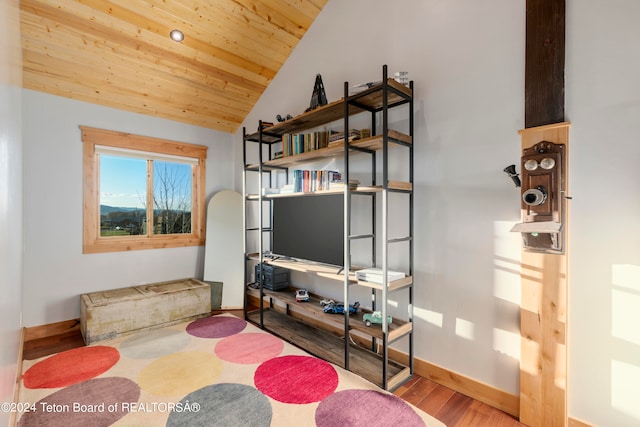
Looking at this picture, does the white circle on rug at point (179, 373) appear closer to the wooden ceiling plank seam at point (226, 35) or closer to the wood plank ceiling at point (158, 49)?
the wood plank ceiling at point (158, 49)

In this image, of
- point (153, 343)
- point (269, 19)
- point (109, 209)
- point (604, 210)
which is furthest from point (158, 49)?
point (604, 210)

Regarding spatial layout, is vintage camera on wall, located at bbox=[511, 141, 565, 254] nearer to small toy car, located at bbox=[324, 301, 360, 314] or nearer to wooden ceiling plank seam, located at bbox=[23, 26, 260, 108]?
small toy car, located at bbox=[324, 301, 360, 314]

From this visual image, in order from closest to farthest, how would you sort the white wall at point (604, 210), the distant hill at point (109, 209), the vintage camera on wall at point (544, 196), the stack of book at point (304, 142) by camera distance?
the white wall at point (604, 210) → the vintage camera on wall at point (544, 196) → the stack of book at point (304, 142) → the distant hill at point (109, 209)

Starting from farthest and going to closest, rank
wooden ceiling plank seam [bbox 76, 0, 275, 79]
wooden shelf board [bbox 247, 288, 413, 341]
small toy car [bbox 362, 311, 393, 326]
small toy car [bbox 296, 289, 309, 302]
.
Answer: small toy car [bbox 296, 289, 309, 302]
wooden ceiling plank seam [bbox 76, 0, 275, 79]
small toy car [bbox 362, 311, 393, 326]
wooden shelf board [bbox 247, 288, 413, 341]

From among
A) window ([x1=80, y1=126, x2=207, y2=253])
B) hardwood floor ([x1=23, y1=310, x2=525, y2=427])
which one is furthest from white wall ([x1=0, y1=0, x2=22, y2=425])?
hardwood floor ([x1=23, y1=310, x2=525, y2=427])

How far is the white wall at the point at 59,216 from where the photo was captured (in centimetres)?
299

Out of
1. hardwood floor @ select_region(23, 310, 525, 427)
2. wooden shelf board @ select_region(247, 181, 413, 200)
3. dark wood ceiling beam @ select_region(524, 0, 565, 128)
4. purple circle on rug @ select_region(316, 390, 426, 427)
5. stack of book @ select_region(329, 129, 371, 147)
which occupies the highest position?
dark wood ceiling beam @ select_region(524, 0, 565, 128)

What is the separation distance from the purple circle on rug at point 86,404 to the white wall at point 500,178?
6.90 feet

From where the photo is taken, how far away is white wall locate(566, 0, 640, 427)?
1.54 m

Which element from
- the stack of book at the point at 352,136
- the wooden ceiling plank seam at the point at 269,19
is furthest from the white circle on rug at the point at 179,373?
the wooden ceiling plank seam at the point at 269,19

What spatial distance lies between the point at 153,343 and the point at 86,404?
2.84 feet

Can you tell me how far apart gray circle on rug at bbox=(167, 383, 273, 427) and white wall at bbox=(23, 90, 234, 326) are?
7.07 ft

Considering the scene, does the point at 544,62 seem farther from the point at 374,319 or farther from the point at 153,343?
the point at 153,343

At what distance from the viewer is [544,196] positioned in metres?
1.64
